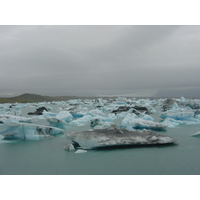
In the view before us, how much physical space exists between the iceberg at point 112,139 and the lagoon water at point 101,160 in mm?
172

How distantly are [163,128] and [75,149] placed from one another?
3942 millimetres

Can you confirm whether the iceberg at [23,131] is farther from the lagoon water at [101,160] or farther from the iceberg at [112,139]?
the iceberg at [112,139]

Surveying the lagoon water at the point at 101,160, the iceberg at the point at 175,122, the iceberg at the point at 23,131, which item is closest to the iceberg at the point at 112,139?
the lagoon water at the point at 101,160

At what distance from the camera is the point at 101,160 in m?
3.94

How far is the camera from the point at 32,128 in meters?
5.88

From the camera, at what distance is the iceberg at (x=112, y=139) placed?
464cm

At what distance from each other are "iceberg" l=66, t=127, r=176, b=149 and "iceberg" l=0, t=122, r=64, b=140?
1566 mm

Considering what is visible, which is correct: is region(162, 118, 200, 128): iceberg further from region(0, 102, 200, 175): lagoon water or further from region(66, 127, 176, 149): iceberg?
region(66, 127, 176, 149): iceberg

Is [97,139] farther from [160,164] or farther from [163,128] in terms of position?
[163,128]

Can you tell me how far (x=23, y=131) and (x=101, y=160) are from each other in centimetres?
322

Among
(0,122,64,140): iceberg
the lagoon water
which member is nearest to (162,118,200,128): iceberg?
the lagoon water

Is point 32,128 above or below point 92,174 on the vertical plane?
above

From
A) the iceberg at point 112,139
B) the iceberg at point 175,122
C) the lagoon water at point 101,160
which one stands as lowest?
the lagoon water at point 101,160

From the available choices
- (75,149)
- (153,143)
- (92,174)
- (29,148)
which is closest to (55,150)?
(75,149)
